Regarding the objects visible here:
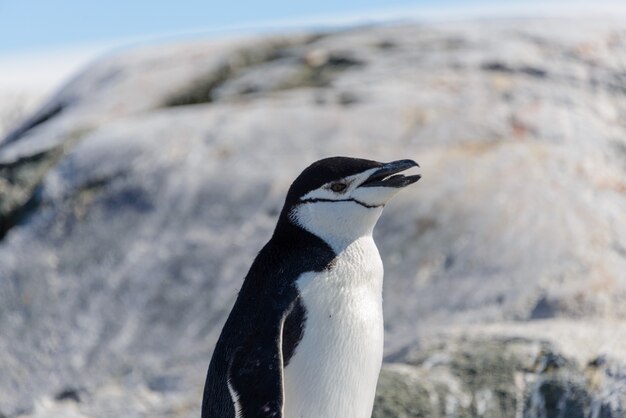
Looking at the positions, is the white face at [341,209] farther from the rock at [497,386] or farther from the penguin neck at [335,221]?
the rock at [497,386]

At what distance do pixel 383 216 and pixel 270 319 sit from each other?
238 centimetres

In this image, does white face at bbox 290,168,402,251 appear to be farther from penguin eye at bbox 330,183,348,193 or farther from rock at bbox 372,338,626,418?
rock at bbox 372,338,626,418

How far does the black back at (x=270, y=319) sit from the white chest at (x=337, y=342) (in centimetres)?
4

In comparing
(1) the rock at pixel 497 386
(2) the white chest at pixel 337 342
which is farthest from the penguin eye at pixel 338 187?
(1) the rock at pixel 497 386

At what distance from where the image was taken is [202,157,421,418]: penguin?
373 cm

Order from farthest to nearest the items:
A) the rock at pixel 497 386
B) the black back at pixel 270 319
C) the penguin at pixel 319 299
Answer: the rock at pixel 497 386
the penguin at pixel 319 299
the black back at pixel 270 319

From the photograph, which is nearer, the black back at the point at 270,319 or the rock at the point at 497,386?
the black back at the point at 270,319

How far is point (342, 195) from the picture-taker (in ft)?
12.5

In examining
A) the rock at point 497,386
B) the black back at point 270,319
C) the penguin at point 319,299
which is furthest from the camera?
the rock at point 497,386

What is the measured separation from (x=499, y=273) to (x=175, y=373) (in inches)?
65.6

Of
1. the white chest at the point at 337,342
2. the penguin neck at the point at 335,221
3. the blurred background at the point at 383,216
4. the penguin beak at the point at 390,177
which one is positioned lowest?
the blurred background at the point at 383,216

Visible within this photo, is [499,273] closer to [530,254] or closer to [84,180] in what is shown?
[530,254]

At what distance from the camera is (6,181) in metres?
7.18

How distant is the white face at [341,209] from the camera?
3.78 m
